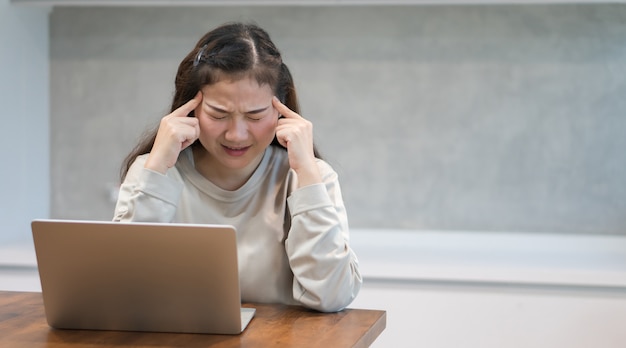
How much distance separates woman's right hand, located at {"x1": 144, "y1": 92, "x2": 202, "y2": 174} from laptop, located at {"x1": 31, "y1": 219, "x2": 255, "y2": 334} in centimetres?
38

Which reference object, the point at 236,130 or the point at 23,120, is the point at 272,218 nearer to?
the point at 236,130

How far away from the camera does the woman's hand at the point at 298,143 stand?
A: 175cm

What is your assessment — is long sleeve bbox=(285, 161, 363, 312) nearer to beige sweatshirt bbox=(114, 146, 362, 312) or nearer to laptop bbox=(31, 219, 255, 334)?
beige sweatshirt bbox=(114, 146, 362, 312)

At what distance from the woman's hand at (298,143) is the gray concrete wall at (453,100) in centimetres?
154

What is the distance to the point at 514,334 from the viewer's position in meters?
2.79

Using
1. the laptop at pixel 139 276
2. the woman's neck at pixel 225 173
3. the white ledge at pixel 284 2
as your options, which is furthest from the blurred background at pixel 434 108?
the laptop at pixel 139 276

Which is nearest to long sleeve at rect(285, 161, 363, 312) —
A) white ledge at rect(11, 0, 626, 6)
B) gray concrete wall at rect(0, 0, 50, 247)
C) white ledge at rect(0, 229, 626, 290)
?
white ledge at rect(0, 229, 626, 290)

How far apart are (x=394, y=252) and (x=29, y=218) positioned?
1456mm

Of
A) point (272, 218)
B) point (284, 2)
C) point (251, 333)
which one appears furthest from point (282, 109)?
point (284, 2)

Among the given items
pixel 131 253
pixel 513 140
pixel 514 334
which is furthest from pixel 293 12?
pixel 131 253

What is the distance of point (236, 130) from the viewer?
1.78m

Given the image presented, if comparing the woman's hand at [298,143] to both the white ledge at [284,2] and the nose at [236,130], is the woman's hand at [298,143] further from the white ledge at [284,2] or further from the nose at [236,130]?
the white ledge at [284,2]

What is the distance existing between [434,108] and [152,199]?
1801 mm

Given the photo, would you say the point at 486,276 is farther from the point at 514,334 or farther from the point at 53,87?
the point at 53,87
